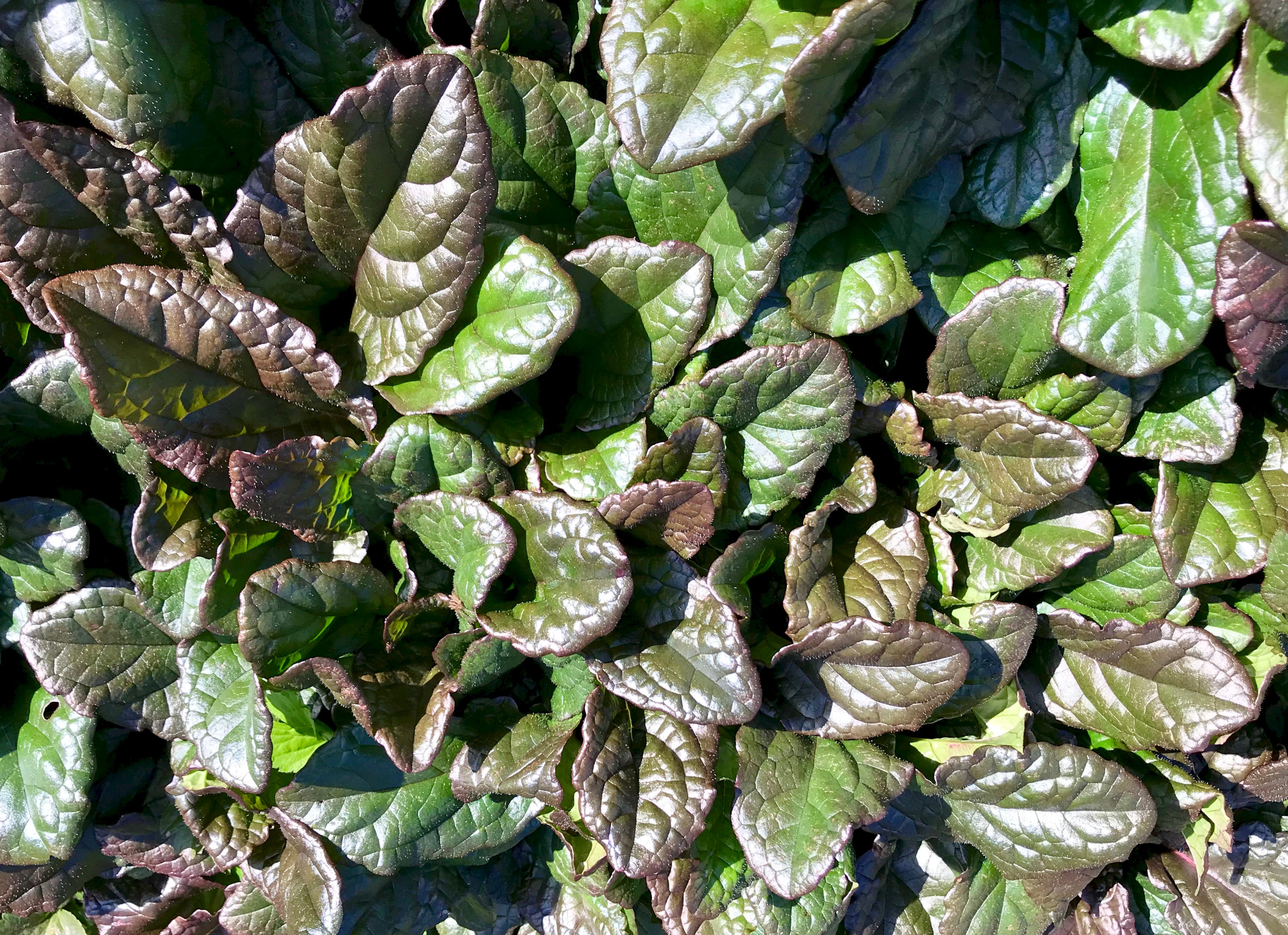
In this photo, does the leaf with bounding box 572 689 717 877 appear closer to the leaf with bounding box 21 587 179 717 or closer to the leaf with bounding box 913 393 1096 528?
the leaf with bounding box 913 393 1096 528

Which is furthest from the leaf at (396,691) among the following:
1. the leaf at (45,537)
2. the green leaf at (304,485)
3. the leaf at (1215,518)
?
the leaf at (1215,518)

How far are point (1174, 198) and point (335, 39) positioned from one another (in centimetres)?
134

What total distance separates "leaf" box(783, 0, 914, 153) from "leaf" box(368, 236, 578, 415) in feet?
1.32

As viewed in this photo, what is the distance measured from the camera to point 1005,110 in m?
1.38

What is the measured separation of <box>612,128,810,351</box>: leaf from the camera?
1.33 m

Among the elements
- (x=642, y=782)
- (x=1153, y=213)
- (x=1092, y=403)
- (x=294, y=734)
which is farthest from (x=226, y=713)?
(x=1153, y=213)

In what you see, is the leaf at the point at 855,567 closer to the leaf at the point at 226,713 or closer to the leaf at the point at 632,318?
the leaf at the point at 632,318

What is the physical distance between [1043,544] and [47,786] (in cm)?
188

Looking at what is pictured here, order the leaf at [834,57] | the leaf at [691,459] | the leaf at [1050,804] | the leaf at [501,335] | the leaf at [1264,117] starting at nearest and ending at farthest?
the leaf at [834,57] → the leaf at [1264,117] → the leaf at [501,335] → the leaf at [691,459] → the leaf at [1050,804]

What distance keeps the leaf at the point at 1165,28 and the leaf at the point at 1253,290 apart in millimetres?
252

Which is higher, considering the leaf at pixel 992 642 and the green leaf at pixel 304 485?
the green leaf at pixel 304 485

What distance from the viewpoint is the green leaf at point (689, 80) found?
1.21 meters

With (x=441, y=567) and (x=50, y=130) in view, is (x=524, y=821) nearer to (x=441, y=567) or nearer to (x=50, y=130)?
(x=441, y=567)

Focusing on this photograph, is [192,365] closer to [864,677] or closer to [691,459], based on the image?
[691,459]
